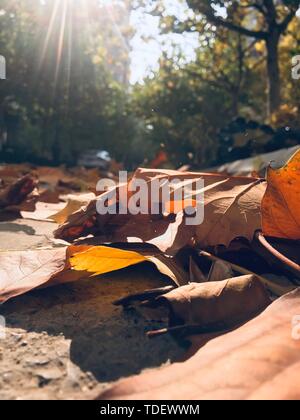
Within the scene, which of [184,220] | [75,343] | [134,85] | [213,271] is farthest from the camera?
[134,85]

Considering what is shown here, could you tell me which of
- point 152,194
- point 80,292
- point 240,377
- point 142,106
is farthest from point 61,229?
point 142,106

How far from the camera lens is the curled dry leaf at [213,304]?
0.66 m

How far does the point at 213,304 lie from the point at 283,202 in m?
0.27

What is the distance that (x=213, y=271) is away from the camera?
0.82m

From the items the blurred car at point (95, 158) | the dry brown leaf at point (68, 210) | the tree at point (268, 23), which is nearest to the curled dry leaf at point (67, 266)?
the dry brown leaf at point (68, 210)

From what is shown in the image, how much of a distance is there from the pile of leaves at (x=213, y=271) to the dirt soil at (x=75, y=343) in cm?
3

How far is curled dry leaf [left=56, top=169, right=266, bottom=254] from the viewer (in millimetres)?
913

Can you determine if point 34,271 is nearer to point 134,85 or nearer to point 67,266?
point 67,266

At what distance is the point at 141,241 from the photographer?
1009 mm

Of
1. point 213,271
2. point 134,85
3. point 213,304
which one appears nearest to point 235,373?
point 213,304

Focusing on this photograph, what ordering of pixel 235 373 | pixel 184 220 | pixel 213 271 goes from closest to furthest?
1. pixel 235 373
2. pixel 213 271
3. pixel 184 220

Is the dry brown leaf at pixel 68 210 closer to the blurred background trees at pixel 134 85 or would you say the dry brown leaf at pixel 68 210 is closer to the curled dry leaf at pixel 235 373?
the curled dry leaf at pixel 235 373
